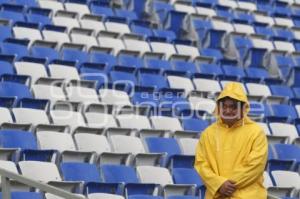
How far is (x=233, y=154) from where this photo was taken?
5930mm

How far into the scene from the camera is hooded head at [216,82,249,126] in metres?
5.89

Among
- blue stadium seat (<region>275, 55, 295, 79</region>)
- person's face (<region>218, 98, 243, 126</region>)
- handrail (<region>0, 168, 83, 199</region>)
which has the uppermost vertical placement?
blue stadium seat (<region>275, 55, 295, 79</region>)

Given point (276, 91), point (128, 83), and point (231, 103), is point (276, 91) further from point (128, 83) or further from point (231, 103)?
point (231, 103)

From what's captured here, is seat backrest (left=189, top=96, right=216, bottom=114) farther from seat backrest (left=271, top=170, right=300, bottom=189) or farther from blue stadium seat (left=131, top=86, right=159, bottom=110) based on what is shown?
seat backrest (left=271, top=170, right=300, bottom=189)

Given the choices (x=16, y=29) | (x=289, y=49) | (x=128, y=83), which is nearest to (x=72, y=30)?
(x=16, y=29)

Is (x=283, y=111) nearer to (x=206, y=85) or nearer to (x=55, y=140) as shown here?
(x=206, y=85)

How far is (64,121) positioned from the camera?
8.88 meters

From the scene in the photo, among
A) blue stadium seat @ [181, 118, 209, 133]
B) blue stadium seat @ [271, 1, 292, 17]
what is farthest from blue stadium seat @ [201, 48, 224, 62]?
blue stadium seat @ [181, 118, 209, 133]

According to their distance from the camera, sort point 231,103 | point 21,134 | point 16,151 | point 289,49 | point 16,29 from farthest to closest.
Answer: point 289,49
point 16,29
point 21,134
point 16,151
point 231,103

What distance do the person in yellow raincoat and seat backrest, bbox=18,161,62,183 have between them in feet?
5.66

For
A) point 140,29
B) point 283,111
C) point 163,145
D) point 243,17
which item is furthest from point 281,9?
point 163,145

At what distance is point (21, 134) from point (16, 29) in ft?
10.9

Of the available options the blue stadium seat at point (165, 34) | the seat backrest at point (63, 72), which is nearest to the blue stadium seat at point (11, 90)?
the seat backrest at point (63, 72)

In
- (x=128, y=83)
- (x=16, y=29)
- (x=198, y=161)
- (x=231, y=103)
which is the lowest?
(x=198, y=161)
